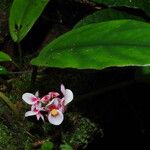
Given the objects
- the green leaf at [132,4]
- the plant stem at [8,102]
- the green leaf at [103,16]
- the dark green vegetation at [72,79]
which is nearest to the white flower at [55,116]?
the dark green vegetation at [72,79]

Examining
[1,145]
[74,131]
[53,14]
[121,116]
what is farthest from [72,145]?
[53,14]

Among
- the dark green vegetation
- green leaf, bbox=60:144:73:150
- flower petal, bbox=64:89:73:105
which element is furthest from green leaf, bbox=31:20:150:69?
green leaf, bbox=60:144:73:150

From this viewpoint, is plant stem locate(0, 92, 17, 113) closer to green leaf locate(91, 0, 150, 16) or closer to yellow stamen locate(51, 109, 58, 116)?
yellow stamen locate(51, 109, 58, 116)

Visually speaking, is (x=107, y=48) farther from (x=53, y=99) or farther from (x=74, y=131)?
(x=74, y=131)

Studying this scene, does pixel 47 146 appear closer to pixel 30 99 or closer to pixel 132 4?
pixel 30 99

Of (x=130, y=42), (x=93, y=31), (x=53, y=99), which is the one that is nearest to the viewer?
(x=130, y=42)

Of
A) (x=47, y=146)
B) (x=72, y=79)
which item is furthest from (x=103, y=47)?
(x=72, y=79)
